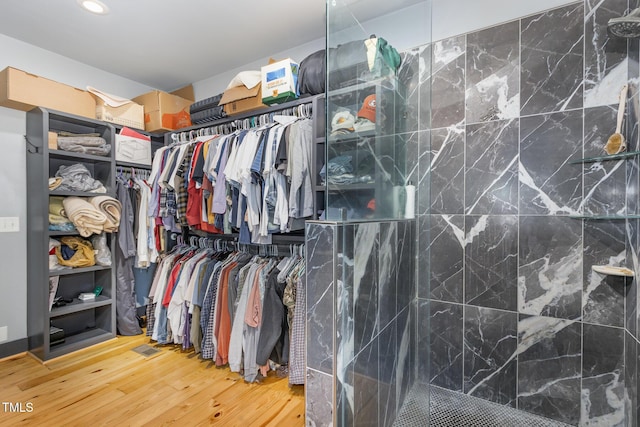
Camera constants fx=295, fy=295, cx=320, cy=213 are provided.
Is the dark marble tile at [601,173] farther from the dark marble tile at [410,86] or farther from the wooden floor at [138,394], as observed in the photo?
the wooden floor at [138,394]

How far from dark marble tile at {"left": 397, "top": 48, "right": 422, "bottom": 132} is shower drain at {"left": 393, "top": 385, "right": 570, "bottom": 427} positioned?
1567 millimetres

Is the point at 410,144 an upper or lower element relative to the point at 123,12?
lower

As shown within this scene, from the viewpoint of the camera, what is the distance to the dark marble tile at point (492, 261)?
67.2 inches

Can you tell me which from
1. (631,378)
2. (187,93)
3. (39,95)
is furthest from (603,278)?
(39,95)

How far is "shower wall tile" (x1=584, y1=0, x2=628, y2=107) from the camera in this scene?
1433 mm

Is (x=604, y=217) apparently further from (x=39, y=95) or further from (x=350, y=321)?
(x=39, y=95)

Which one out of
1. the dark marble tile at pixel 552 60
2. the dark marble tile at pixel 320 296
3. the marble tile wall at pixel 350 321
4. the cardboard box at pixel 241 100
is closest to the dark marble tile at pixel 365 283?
the marble tile wall at pixel 350 321

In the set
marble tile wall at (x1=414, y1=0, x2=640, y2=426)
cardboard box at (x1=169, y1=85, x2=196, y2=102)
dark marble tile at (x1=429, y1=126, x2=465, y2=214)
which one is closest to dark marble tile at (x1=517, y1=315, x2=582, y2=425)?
marble tile wall at (x1=414, y1=0, x2=640, y2=426)

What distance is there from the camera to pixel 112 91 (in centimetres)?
295

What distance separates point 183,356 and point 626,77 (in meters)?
3.27

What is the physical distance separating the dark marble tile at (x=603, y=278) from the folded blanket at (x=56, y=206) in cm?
361

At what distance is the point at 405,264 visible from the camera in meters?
1.61

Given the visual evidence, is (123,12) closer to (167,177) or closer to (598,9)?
(167,177)

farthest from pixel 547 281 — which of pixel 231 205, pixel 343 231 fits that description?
pixel 231 205
